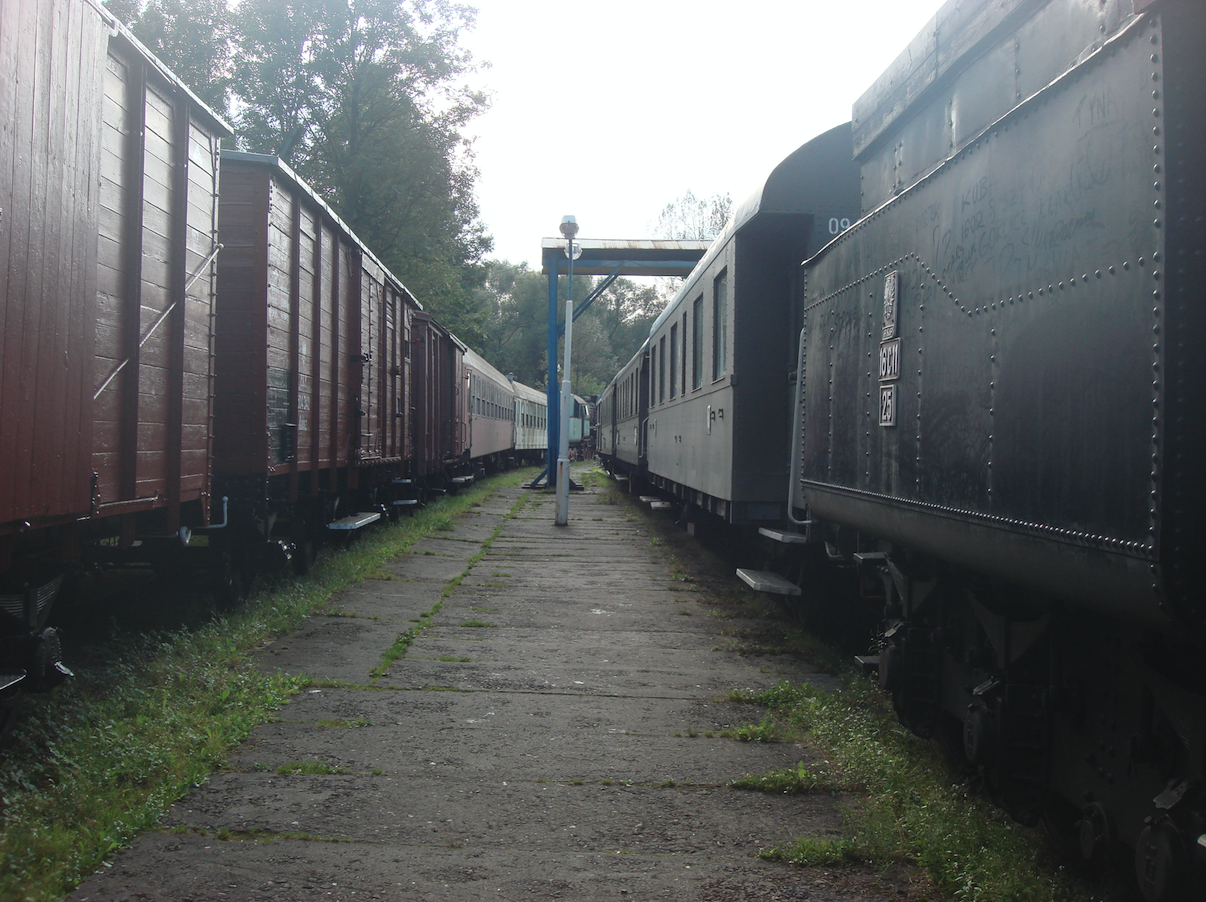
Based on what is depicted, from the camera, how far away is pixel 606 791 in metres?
3.78

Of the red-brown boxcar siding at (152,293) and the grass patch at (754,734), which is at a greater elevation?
the red-brown boxcar siding at (152,293)

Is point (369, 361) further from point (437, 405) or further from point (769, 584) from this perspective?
point (437, 405)

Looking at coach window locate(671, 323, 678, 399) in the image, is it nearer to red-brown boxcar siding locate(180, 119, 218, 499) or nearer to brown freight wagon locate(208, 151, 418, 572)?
brown freight wagon locate(208, 151, 418, 572)

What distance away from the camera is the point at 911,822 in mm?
3348

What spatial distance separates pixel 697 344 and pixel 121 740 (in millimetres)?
6600

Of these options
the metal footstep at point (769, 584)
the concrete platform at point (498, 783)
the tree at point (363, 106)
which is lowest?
the concrete platform at point (498, 783)

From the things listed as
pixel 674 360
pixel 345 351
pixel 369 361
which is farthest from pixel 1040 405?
pixel 674 360

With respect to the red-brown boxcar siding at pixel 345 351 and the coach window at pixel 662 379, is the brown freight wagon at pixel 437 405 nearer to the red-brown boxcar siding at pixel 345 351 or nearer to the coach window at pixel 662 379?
the coach window at pixel 662 379

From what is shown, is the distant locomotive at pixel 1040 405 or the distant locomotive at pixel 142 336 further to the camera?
the distant locomotive at pixel 142 336

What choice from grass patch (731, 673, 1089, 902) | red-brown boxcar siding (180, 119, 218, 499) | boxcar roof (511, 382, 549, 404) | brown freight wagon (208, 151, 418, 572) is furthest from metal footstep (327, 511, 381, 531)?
boxcar roof (511, 382, 549, 404)

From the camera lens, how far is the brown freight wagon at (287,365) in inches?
262

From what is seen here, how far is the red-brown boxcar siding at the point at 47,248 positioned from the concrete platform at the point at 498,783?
1.33 meters

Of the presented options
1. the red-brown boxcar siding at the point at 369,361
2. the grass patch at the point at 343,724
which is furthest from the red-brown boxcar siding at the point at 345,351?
the grass patch at the point at 343,724

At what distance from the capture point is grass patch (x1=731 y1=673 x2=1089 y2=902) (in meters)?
2.88
